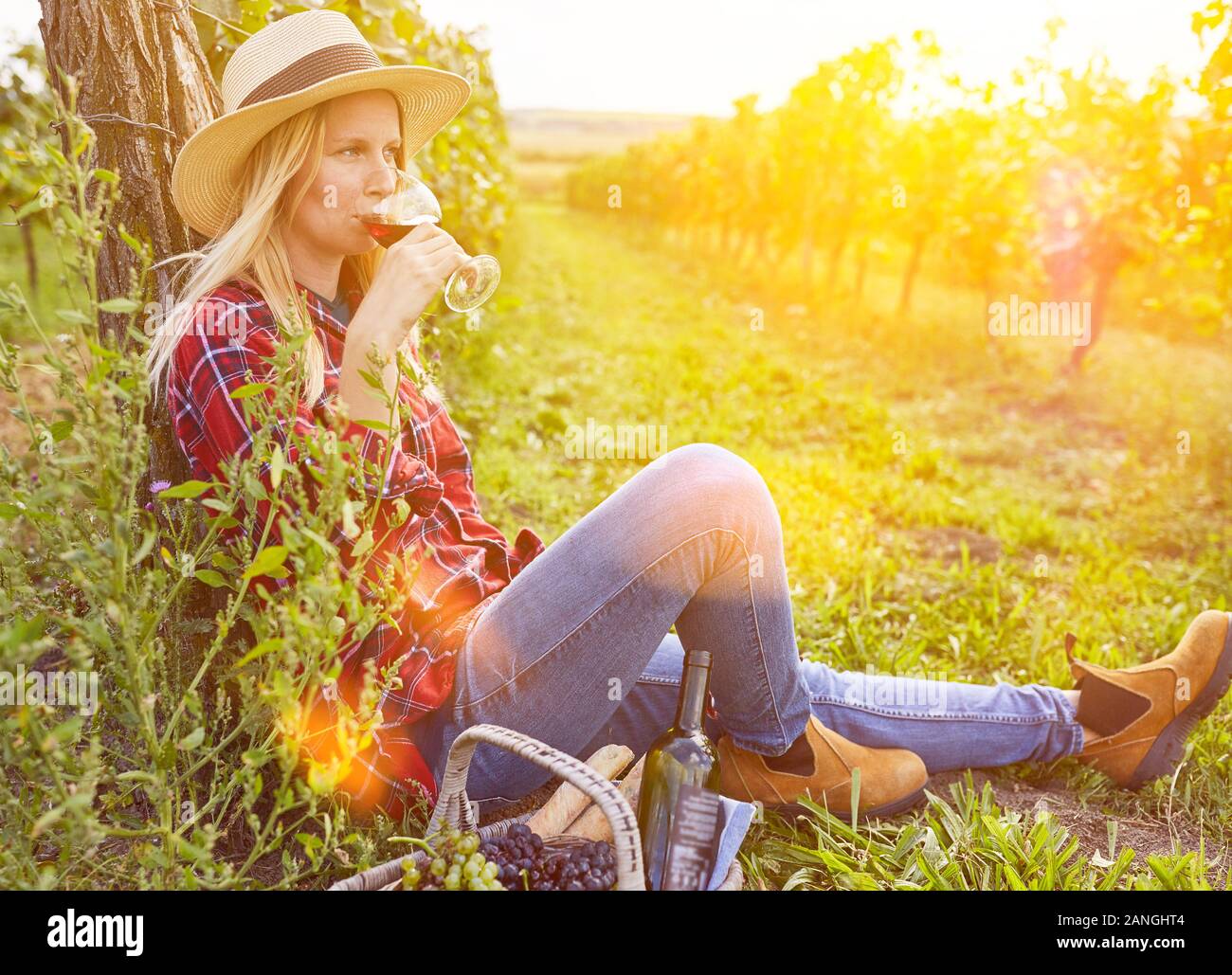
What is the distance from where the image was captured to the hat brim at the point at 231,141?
172 cm

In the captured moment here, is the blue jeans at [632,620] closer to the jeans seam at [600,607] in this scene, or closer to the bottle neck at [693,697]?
the jeans seam at [600,607]

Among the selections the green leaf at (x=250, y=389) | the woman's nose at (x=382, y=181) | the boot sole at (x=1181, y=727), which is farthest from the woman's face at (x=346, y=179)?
the boot sole at (x=1181, y=727)

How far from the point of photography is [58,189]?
1.36 meters

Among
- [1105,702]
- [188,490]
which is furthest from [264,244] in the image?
[1105,702]

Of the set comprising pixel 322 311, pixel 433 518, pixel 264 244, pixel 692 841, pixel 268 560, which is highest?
pixel 264 244

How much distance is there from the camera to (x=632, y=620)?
1773mm

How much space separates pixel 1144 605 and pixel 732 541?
7.90 feet

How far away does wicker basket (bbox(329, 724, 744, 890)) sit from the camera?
54.1 inches

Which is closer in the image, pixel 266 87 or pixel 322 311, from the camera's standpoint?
pixel 266 87

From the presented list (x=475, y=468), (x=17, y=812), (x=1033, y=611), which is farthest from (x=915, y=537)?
(x=17, y=812)

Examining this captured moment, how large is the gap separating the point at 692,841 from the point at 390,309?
106 cm

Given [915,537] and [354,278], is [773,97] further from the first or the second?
[354,278]

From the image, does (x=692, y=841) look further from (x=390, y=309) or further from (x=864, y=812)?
(x=390, y=309)

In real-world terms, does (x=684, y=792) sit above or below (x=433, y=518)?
below
